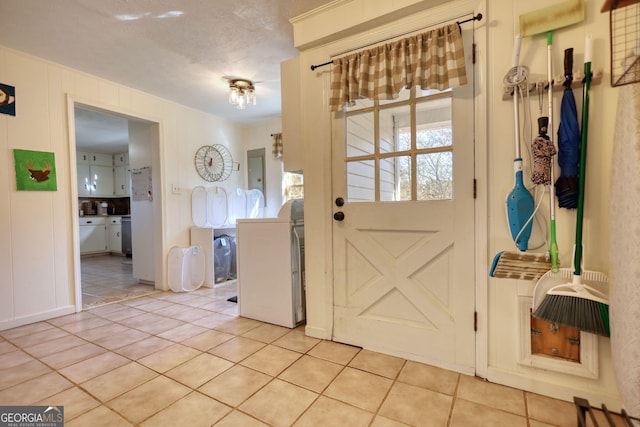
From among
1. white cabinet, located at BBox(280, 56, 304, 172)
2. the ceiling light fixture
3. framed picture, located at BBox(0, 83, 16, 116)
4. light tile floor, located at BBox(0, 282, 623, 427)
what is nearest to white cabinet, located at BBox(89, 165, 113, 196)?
framed picture, located at BBox(0, 83, 16, 116)

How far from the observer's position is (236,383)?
1645 millimetres

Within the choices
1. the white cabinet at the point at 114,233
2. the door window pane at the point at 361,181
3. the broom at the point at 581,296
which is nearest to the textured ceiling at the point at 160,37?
the door window pane at the point at 361,181

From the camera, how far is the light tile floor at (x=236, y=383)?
1.37 m

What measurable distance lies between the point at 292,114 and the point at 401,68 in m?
0.94

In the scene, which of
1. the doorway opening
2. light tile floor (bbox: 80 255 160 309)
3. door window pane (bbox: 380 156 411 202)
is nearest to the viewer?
door window pane (bbox: 380 156 411 202)

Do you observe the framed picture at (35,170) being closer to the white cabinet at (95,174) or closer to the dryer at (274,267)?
the dryer at (274,267)

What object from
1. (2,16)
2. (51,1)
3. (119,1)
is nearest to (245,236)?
(119,1)

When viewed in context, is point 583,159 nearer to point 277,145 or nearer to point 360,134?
point 360,134

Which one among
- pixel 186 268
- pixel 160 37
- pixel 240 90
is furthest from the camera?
pixel 186 268

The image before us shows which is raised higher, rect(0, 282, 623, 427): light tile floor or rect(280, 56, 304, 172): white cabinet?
rect(280, 56, 304, 172): white cabinet

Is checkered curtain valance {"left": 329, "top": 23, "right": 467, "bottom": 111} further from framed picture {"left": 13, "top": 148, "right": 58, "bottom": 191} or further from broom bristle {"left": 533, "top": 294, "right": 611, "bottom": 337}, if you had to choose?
framed picture {"left": 13, "top": 148, "right": 58, "bottom": 191}

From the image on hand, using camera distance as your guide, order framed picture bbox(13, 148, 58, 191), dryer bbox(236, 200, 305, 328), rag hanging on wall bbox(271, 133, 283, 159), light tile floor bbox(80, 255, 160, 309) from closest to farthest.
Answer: dryer bbox(236, 200, 305, 328)
framed picture bbox(13, 148, 58, 191)
light tile floor bbox(80, 255, 160, 309)
rag hanging on wall bbox(271, 133, 283, 159)

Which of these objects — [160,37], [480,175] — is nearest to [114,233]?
[160,37]

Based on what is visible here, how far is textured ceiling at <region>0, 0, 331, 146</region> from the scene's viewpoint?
201cm
